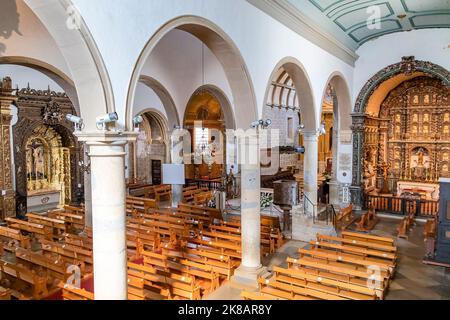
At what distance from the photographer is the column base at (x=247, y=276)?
8469mm

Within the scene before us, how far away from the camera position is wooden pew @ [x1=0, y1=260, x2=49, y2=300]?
7.13m

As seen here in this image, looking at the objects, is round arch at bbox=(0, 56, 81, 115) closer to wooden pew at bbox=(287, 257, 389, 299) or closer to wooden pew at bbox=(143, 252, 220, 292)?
wooden pew at bbox=(143, 252, 220, 292)

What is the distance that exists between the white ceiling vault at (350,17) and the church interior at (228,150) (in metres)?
0.07

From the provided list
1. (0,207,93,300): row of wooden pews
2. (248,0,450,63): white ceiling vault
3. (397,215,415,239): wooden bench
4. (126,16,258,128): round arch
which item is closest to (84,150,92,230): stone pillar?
(0,207,93,300): row of wooden pews

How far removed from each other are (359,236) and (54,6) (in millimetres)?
9321

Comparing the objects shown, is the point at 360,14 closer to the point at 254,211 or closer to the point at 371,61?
the point at 371,61

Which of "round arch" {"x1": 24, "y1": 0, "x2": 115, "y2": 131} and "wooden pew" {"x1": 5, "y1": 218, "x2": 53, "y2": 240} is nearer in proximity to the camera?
"round arch" {"x1": 24, "y1": 0, "x2": 115, "y2": 131}

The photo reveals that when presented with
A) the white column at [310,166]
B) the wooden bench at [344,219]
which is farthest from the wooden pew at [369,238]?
the wooden bench at [344,219]

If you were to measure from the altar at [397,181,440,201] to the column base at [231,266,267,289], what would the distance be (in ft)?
36.2

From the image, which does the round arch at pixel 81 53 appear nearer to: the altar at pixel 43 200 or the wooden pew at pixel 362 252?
the wooden pew at pixel 362 252

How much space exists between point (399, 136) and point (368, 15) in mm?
7971

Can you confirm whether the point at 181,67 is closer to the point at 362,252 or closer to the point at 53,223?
the point at 53,223

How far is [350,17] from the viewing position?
39.5 ft
